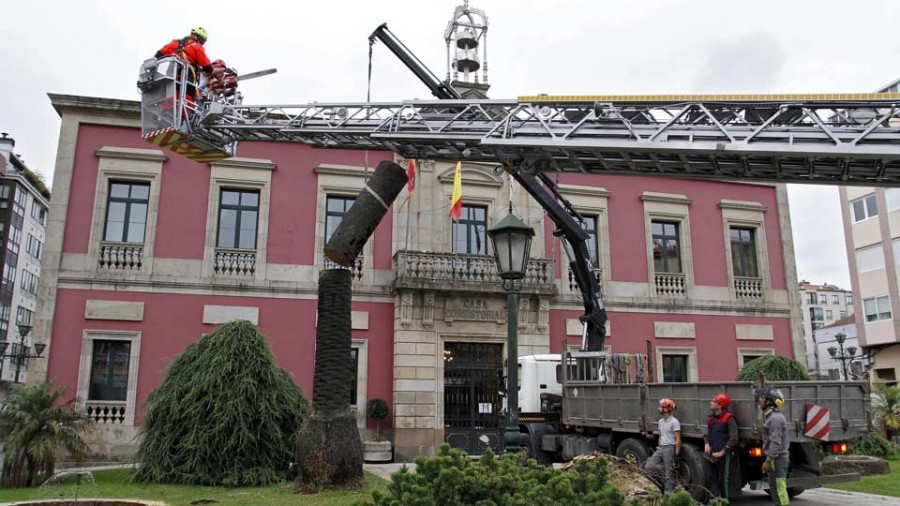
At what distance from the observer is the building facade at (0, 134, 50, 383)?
50906 mm

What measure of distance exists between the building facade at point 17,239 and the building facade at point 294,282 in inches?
1434

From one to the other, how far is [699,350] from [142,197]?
61.2ft

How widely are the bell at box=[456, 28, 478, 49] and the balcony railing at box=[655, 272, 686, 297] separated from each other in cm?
1005

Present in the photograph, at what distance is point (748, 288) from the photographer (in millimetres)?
23641

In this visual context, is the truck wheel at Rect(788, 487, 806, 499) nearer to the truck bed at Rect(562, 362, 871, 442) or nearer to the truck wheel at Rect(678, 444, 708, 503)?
the truck bed at Rect(562, 362, 871, 442)

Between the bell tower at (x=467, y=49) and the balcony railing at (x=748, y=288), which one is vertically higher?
the bell tower at (x=467, y=49)

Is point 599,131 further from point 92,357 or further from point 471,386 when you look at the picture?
point 92,357

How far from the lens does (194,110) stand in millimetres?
12891

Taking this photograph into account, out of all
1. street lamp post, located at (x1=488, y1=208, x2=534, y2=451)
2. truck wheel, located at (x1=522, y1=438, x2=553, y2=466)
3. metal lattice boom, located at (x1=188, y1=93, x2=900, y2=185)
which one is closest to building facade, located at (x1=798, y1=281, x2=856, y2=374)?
truck wheel, located at (x1=522, y1=438, x2=553, y2=466)

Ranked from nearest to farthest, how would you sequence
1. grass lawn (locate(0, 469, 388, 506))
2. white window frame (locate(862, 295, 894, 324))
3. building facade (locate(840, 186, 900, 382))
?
grass lawn (locate(0, 469, 388, 506))
building facade (locate(840, 186, 900, 382))
white window frame (locate(862, 295, 894, 324))

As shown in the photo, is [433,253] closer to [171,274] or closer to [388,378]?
[388,378]

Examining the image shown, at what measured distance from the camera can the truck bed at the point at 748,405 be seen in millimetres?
9000

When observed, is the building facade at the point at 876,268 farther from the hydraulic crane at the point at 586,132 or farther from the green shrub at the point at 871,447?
the hydraulic crane at the point at 586,132

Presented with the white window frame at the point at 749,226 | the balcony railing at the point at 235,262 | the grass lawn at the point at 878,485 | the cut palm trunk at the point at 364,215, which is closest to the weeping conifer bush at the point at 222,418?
the cut palm trunk at the point at 364,215
